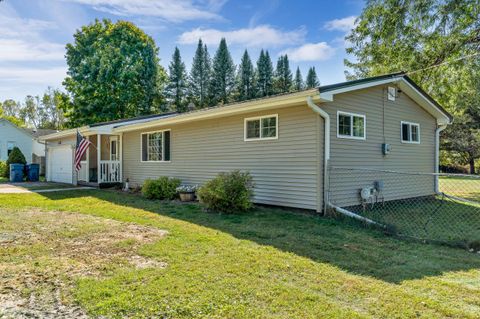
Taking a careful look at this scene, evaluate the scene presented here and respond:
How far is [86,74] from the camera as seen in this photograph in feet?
80.3

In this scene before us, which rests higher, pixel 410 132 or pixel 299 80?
pixel 299 80

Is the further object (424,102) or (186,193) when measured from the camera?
(424,102)

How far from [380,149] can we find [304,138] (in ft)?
8.99

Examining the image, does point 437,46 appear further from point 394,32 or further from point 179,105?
point 179,105

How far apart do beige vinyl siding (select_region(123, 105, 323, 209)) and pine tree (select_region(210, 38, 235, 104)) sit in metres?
27.0

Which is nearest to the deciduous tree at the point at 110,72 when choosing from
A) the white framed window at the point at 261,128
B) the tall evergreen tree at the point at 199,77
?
the tall evergreen tree at the point at 199,77

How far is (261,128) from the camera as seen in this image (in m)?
8.67

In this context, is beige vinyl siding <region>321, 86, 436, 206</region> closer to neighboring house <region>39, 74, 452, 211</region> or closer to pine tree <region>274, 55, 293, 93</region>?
neighboring house <region>39, 74, 452, 211</region>

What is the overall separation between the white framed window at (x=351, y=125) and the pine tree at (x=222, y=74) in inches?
1205

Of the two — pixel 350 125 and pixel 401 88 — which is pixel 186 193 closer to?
pixel 350 125

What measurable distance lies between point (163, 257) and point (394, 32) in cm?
1362

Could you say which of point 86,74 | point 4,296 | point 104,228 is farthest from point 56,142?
point 4,296

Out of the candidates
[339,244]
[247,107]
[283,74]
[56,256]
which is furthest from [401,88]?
[283,74]

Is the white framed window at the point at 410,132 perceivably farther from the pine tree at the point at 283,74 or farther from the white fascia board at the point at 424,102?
the pine tree at the point at 283,74
